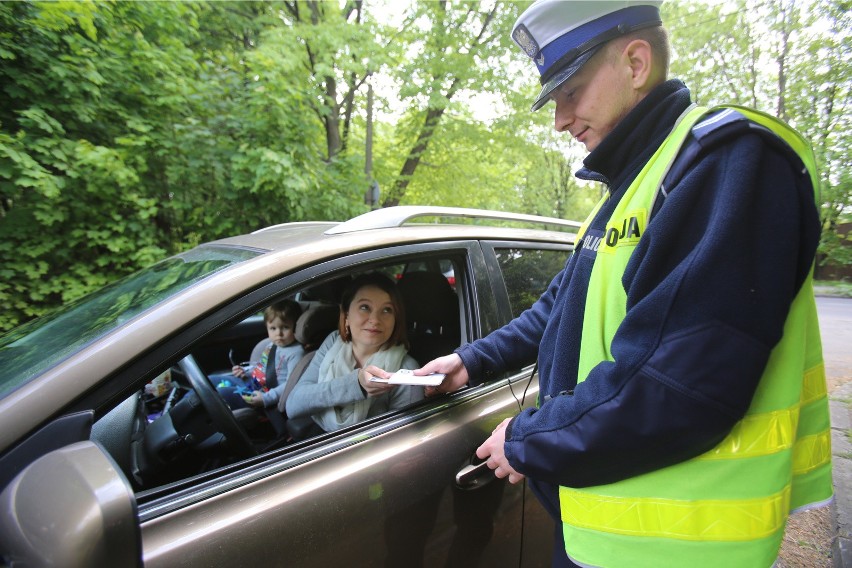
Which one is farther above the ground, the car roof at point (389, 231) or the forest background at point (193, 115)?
the forest background at point (193, 115)

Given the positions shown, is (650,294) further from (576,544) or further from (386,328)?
(386,328)

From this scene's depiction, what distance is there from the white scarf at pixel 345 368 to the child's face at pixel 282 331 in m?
0.71

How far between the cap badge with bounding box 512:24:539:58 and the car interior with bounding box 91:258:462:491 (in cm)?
82

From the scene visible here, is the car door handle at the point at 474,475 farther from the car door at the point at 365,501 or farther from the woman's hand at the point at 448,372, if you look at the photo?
the woman's hand at the point at 448,372

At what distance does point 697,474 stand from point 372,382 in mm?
1036

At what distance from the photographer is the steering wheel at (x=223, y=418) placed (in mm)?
1637

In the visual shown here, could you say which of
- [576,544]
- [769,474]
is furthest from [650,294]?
[576,544]

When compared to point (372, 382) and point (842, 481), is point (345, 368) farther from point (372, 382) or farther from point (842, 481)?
point (842, 481)

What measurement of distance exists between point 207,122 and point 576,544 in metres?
5.18

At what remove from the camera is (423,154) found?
938 cm

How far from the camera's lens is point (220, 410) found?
1695 mm

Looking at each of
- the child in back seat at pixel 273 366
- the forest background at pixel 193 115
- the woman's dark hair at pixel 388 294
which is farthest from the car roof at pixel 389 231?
the forest background at pixel 193 115

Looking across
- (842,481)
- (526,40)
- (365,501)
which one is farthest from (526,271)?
(842,481)

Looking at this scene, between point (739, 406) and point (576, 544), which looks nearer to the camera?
point (739, 406)
